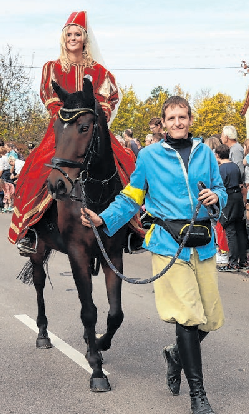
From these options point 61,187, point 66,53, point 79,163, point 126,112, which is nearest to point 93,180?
point 79,163

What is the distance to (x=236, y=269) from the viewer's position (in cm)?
998

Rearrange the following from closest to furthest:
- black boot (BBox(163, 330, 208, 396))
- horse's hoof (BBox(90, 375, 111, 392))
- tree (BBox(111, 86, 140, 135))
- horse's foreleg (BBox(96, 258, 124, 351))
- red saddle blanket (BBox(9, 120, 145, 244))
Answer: black boot (BBox(163, 330, 208, 396)), horse's hoof (BBox(90, 375, 111, 392)), horse's foreleg (BBox(96, 258, 124, 351)), red saddle blanket (BBox(9, 120, 145, 244)), tree (BBox(111, 86, 140, 135))

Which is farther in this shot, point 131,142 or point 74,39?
point 131,142

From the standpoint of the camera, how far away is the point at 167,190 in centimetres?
421

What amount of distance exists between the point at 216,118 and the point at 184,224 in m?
59.0

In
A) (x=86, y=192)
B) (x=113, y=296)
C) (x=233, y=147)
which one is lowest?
(x=113, y=296)

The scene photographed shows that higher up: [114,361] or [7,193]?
[114,361]

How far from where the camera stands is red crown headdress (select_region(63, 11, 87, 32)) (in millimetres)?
5484

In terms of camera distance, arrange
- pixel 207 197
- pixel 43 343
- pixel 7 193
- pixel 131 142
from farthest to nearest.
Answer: pixel 7 193 < pixel 131 142 < pixel 43 343 < pixel 207 197

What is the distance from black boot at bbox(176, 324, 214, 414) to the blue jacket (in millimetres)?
480

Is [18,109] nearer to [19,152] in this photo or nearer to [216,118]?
[19,152]

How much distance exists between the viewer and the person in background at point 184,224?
4117 millimetres

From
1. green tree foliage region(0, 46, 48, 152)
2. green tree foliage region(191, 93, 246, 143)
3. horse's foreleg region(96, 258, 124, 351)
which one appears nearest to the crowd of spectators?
horse's foreleg region(96, 258, 124, 351)

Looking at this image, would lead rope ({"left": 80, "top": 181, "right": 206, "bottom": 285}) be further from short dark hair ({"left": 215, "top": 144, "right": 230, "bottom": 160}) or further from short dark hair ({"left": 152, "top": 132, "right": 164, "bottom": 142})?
short dark hair ({"left": 152, "top": 132, "right": 164, "bottom": 142})
